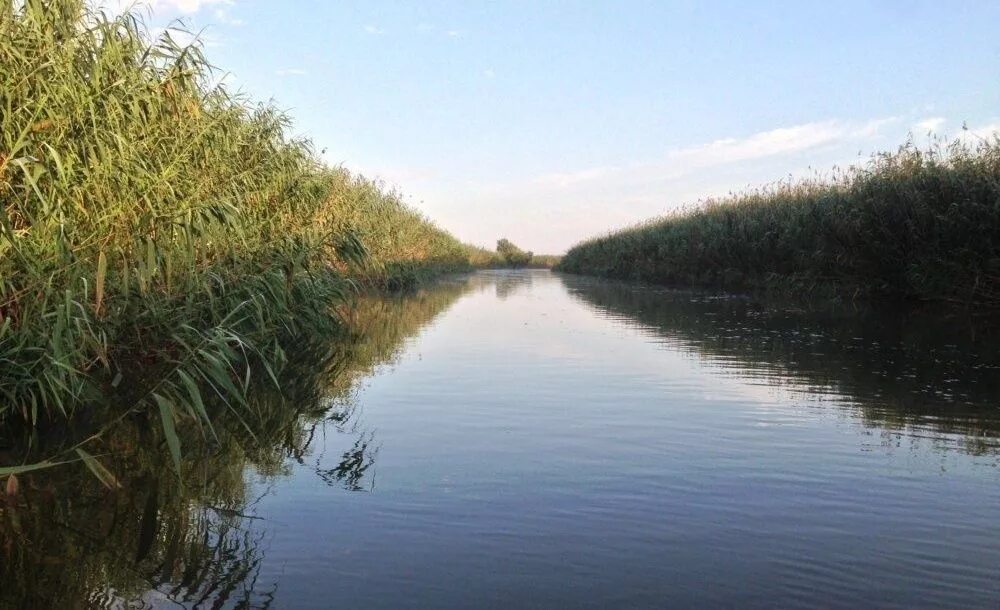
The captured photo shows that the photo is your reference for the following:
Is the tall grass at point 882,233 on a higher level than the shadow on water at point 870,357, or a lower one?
higher

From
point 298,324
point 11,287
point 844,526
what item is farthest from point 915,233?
point 11,287

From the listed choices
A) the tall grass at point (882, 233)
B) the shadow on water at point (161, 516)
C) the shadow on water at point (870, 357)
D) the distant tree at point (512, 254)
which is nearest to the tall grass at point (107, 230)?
the shadow on water at point (161, 516)

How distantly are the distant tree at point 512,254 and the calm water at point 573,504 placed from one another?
84859 millimetres

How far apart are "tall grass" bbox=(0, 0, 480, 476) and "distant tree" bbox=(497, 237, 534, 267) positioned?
8523 centimetres

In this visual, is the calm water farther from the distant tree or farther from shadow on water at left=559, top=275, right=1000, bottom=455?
the distant tree

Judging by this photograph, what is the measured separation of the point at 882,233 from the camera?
1686 centimetres

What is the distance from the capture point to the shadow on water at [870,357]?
6469 millimetres

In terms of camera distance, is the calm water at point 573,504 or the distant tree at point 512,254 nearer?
the calm water at point 573,504

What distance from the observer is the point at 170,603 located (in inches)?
122

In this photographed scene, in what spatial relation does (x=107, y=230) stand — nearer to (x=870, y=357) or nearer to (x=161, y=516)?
(x=161, y=516)

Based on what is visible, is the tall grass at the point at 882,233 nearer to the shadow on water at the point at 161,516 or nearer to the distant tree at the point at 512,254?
the shadow on water at the point at 161,516

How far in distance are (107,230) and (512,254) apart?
293ft

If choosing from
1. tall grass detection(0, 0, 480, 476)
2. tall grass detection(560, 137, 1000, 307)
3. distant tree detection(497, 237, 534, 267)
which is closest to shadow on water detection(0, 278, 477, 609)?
tall grass detection(0, 0, 480, 476)

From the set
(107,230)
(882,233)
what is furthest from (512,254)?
(107,230)
